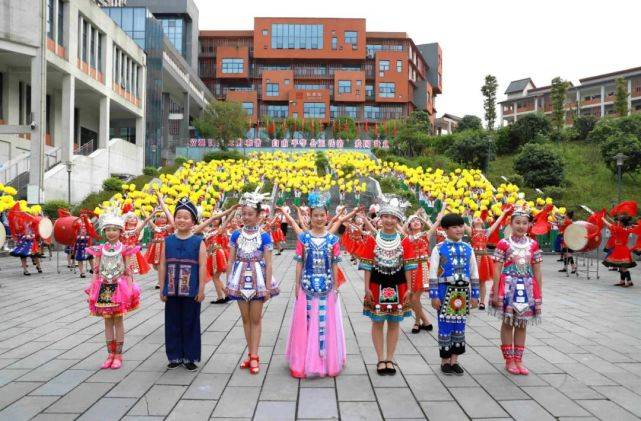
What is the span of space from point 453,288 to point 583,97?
235 ft

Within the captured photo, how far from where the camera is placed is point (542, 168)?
32906mm

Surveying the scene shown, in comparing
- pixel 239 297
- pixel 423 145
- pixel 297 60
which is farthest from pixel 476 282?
pixel 297 60

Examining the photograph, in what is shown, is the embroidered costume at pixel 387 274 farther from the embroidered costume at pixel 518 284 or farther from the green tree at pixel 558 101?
the green tree at pixel 558 101

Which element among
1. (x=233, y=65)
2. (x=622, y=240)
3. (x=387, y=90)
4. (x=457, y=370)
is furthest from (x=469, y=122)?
(x=457, y=370)

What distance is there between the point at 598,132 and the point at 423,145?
1370cm

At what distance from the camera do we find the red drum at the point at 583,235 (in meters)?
12.7

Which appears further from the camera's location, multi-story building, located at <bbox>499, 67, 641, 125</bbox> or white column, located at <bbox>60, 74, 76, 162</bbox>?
multi-story building, located at <bbox>499, 67, 641, 125</bbox>

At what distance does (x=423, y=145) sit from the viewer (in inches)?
1764

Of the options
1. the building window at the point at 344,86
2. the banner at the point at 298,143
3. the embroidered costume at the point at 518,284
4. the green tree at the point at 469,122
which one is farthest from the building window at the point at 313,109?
the embroidered costume at the point at 518,284

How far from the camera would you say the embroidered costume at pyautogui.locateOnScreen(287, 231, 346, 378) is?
5215mm

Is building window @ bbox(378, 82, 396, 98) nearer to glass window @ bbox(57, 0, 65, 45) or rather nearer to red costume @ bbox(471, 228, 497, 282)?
glass window @ bbox(57, 0, 65, 45)

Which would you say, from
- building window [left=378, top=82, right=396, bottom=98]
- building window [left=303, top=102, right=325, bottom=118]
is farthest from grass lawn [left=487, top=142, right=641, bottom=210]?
building window [left=303, top=102, right=325, bottom=118]

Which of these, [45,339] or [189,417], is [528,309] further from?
[45,339]

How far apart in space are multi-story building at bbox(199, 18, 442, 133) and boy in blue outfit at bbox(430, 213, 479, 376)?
196ft
